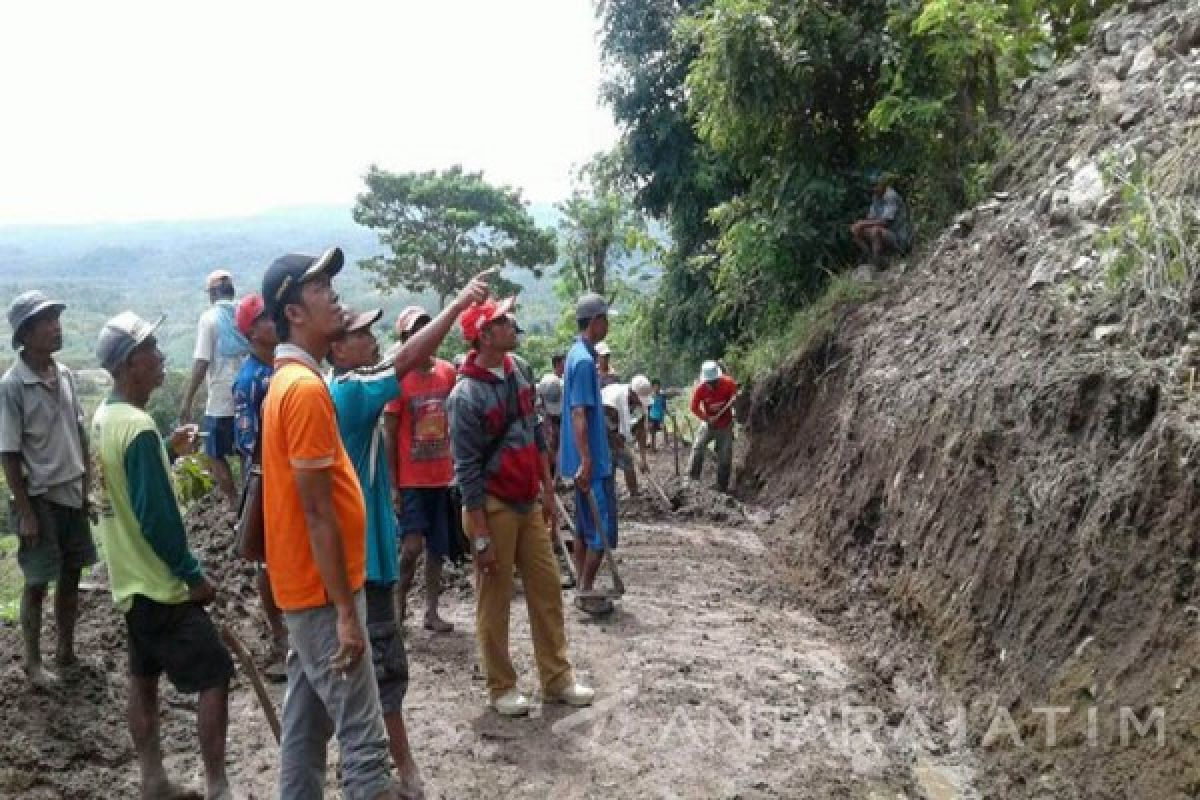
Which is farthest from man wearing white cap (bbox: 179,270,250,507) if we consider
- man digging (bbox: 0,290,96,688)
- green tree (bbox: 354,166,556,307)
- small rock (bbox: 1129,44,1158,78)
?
green tree (bbox: 354,166,556,307)

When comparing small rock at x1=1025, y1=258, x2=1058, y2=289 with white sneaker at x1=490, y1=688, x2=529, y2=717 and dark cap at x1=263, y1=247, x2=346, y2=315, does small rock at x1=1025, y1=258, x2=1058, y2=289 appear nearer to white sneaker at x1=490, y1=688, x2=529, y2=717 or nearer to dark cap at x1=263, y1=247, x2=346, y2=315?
white sneaker at x1=490, y1=688, x2=529, y2=717

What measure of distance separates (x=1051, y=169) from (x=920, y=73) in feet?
10.8

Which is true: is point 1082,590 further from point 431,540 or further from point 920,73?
point 920,73

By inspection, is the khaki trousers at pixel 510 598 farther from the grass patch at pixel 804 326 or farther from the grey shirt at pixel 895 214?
the grey shirt at pixel 895 214

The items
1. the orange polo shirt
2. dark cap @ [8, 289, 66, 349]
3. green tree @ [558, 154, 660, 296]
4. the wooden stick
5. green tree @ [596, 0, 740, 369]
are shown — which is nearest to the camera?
the orange polo shirt

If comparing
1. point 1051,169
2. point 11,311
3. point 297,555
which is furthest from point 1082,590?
point 11,311

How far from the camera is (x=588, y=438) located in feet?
20.5

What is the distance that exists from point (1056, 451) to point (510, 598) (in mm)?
2807

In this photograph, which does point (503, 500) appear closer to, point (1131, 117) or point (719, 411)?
point (1131, 117)

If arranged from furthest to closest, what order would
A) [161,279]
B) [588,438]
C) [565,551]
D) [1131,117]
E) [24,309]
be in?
1. [161,279]
2. [565,551]
3. [1131,117]
4. [588,438]
5. [24,309]

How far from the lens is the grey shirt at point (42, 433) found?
15.8 ft

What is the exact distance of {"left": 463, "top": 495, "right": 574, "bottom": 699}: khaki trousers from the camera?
4.98 meters

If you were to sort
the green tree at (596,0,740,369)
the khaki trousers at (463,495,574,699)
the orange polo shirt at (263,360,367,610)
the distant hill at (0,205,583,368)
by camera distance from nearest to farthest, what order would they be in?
1. the orange polo shirt at (263,360,367,610)
2. the khaki trousers at (463,495,574,699)
3. the green tree at (596,0,740,369)
4. the distant hill at (0,205,583,368)

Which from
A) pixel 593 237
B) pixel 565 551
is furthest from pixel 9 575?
pixel 593 237
